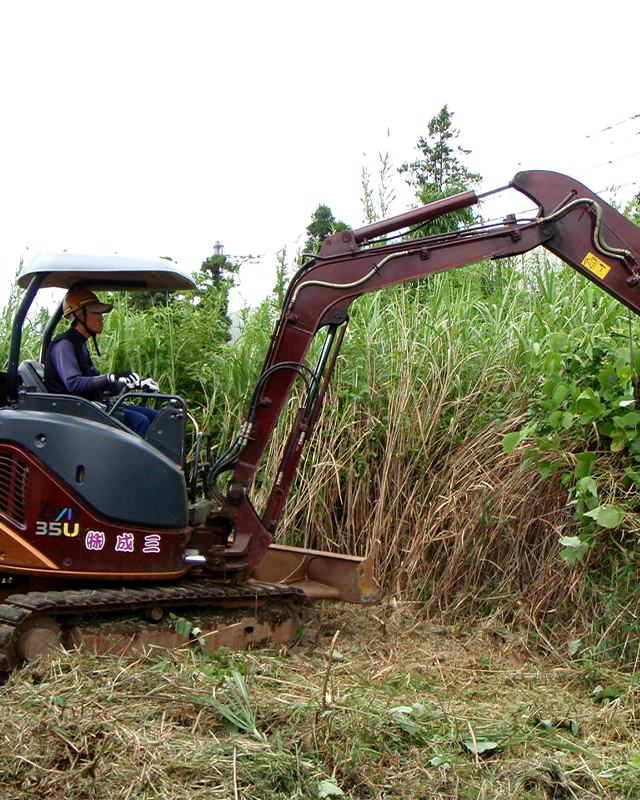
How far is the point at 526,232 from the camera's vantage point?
506 cm

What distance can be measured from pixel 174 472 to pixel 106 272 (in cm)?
122

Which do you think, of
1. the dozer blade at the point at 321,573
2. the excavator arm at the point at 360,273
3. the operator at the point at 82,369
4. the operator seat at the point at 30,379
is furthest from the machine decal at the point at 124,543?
the dozer blade at the point at 321,573

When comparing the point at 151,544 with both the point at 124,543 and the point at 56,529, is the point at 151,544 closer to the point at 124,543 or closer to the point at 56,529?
the point at 124,543

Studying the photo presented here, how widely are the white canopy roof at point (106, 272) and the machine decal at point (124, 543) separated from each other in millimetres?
1490

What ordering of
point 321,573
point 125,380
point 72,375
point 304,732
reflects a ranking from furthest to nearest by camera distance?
1. point 321,573
2. point 125,380
3. point 72,375
4. point 304,732

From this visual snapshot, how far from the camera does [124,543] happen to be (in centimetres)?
474

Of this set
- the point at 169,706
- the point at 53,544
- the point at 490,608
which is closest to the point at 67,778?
the point at 169,706

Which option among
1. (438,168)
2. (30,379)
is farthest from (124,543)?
(438,168)

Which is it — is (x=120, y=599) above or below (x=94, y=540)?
below

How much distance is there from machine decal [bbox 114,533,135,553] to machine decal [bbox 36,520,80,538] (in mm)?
234

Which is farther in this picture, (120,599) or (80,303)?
(80,303)

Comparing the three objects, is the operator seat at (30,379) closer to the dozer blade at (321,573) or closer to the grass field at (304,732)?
the grass field at (304,732)

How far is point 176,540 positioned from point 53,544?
28.6 inches

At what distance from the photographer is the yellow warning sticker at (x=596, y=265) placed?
16.4ft
